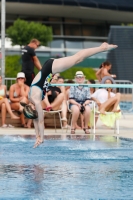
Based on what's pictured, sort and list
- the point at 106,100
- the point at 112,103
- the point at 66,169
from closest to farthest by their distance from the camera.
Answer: the point at 66,169 → the point at 112,103 → the point at 106,100

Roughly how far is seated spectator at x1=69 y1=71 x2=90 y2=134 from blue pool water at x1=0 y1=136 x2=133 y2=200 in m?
1.50

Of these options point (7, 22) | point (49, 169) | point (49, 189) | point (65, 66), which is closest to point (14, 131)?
point (65, 66)

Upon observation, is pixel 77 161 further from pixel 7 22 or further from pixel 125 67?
pixel 7 22

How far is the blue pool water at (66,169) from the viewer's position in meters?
6.24

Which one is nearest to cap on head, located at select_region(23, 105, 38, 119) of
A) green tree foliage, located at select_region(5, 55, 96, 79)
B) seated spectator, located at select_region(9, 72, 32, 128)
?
seated spectator, located at select_region(9, 72, 32, 128)

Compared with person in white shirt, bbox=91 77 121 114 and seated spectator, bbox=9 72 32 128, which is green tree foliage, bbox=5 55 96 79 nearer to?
seated spectator, bbox=9 72 32 128

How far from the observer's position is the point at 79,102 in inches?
533

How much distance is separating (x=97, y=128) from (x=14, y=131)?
230cm

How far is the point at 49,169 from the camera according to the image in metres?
7.88

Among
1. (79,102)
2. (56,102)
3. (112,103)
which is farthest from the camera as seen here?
(112,103)

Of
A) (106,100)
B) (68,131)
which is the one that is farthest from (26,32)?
(68,131)

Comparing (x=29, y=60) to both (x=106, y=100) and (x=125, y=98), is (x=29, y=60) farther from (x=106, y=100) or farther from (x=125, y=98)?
(x=125, y=98)

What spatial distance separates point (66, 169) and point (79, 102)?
5.71 m

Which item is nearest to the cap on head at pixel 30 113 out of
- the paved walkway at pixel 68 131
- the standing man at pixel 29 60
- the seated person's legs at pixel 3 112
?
the paved walkway at pixel 68 131
